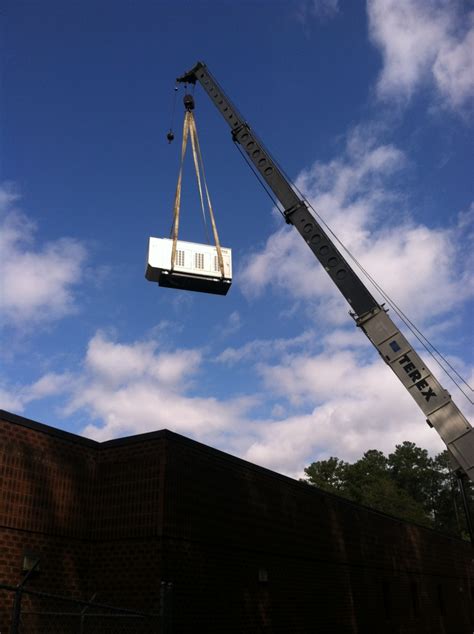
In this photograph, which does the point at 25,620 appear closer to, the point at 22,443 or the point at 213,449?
the point at 22,443

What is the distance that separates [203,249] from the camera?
16.2m

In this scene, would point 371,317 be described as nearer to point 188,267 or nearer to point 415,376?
point 415,376

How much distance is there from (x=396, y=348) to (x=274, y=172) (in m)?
6.70

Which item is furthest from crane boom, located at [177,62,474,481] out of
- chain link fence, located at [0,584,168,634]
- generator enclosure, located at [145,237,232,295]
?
chain link fence, located at [0,584,168,634]

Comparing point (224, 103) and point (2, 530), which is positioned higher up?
point (224, 103)

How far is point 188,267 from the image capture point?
1583 cm

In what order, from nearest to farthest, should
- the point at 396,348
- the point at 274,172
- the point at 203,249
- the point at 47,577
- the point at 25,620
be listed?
the point at 25,620 → the point at 47,577 → the point at 396,348 → the point at 203,249 → the point at 274,172

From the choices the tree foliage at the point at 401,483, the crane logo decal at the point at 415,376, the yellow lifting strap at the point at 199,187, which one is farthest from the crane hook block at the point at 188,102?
the tree foliage at the point at 401,483

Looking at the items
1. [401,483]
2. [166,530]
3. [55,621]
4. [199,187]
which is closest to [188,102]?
[199,187]

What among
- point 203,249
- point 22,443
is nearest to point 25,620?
point 22,443

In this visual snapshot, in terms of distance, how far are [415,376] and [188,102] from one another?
12578 millimetres

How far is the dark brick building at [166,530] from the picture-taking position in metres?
12.0

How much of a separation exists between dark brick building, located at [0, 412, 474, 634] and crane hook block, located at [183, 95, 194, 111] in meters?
12.1

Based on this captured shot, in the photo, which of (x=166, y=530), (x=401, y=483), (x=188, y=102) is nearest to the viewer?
(x=166, y=530)
